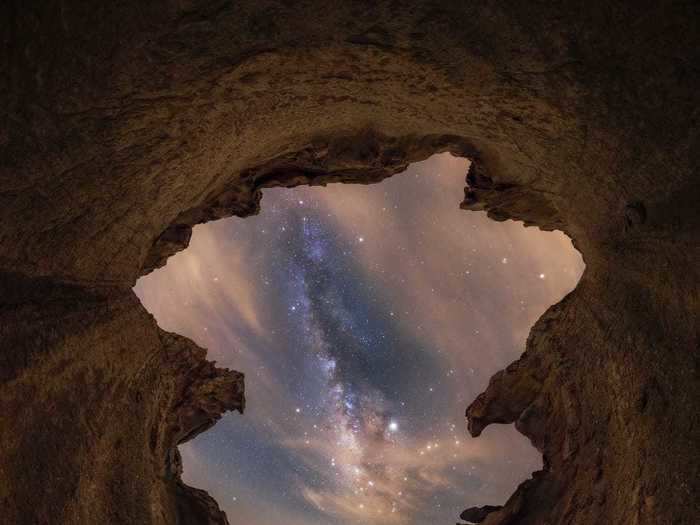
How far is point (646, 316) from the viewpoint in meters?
3.77

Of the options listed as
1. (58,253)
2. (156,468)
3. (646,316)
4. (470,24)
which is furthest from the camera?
(156,468)

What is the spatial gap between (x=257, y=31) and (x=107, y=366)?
3.45 meters

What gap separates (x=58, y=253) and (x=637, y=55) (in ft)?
13.1

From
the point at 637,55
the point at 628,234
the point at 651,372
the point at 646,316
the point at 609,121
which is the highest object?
the point at 637,55

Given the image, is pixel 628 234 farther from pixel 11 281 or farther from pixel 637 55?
pixel 11 281

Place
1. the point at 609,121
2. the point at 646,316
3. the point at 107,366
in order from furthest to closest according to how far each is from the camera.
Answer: the point at 107,366 → the point at 646,316 → the point at 609,121

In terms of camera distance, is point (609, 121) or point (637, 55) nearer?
point (637, 55)

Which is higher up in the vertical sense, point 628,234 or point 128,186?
point 128,186

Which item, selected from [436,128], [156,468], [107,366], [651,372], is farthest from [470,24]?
[156,468]

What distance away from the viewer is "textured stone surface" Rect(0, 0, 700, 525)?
2389 millimetres

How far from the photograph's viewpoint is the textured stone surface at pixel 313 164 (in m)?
2.39

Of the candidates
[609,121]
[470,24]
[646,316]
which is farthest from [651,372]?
[470,24]

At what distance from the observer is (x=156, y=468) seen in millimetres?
5695

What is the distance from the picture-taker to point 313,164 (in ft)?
17.4
